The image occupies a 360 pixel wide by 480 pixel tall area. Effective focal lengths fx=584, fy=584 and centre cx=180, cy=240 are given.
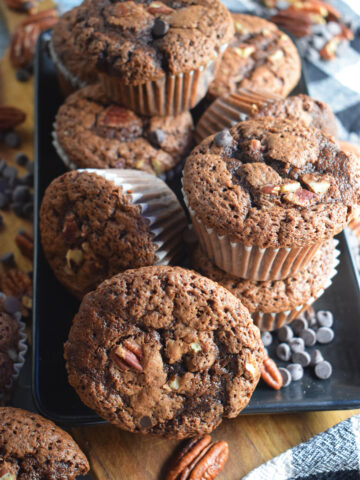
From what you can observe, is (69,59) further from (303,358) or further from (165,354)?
(303,358)

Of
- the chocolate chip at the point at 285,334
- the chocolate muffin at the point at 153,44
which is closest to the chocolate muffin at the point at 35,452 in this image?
the chocolate chip at the point at 285,334

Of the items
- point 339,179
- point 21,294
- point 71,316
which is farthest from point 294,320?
point 21,294

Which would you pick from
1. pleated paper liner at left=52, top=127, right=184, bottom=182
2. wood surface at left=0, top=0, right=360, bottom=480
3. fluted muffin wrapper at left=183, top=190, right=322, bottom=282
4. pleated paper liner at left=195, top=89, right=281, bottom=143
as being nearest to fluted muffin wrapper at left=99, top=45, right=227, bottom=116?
pleated paper liner at left=195, top=89, right=281, bottom=143

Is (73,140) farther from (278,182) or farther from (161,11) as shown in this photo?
(278,182)

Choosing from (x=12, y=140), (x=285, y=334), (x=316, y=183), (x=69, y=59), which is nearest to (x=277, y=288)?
(x=285, y=334)

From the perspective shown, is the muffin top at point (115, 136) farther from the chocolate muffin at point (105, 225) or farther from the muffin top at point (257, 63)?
the muffin top at point (257, 63)

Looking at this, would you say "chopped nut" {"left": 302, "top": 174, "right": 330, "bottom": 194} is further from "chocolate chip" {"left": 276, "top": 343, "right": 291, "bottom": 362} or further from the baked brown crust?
"chocolate chip" {"left": 276, "top": 343, "right": 291, "bottom": 362}

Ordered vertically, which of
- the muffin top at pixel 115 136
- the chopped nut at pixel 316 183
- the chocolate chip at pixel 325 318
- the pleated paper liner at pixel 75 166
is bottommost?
the chocolate chip at pixel 325 318
